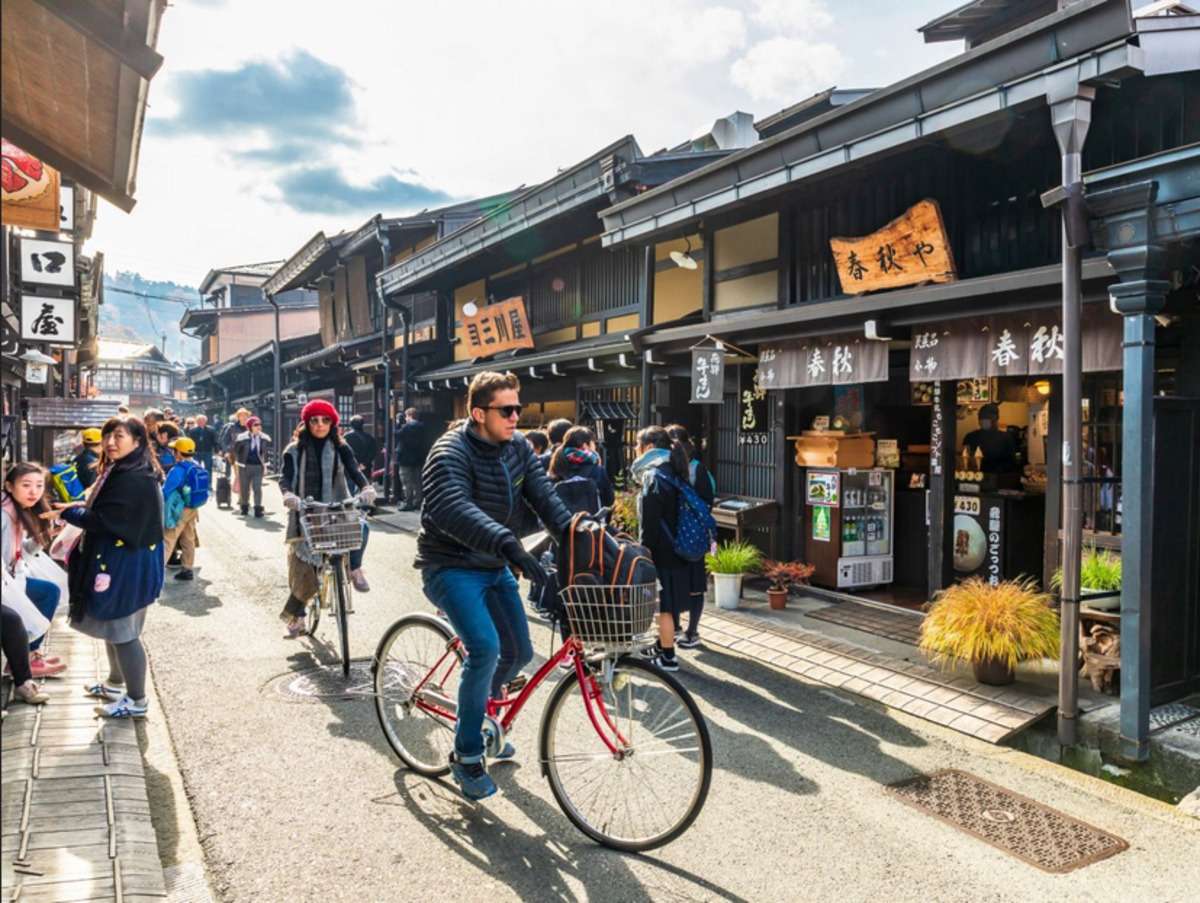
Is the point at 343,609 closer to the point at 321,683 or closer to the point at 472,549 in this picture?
the point at 321,683

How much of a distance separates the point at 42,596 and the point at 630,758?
4902 mm

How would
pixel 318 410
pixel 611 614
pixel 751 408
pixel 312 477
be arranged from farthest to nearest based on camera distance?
pixel 751 408 < pixel 312 477 < pixel 318 410 < pixel 611 614

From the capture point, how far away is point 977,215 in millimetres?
8164

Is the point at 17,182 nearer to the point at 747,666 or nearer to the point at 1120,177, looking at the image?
the point at 747,666

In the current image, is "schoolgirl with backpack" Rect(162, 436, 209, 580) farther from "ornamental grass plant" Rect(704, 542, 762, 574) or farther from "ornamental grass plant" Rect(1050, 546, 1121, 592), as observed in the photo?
"ornamental grass plant" Rect(1050, 546, 1121, 592)

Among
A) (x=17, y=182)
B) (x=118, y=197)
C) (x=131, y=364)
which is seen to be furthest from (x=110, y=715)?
(x=131, y=364)

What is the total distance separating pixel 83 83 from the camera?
13.9ft

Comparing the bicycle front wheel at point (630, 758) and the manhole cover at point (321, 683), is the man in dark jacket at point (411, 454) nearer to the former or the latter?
the manhole cover at point (321, 683)

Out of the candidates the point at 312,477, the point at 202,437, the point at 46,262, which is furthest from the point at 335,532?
the point at 202,437

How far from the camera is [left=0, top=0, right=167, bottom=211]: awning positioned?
12.0 ft

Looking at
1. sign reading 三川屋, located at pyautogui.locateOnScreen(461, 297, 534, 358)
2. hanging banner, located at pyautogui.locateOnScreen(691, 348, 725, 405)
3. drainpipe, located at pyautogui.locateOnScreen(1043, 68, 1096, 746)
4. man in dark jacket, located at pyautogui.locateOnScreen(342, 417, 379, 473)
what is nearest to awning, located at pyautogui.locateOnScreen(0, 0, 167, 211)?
drainpipe, located at pyautogui.locateOnScreen(1043, 68, 1096, 746)

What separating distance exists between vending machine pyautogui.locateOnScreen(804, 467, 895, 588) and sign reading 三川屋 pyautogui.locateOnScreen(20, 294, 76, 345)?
1074 centimetres

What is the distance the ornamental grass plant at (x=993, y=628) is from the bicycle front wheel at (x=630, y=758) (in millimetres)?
3494

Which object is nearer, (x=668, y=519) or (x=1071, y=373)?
(x=1071, y=373)
